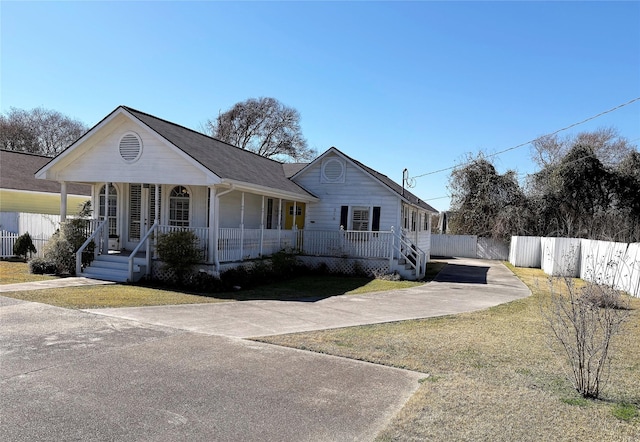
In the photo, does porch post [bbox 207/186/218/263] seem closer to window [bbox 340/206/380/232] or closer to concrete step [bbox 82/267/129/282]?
concrete step [bbox 82/267/129/282]

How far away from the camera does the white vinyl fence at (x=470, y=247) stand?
32.2 metres

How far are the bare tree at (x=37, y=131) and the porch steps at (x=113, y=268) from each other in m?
36.9

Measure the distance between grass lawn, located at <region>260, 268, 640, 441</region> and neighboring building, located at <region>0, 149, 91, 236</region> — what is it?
16.7 meters

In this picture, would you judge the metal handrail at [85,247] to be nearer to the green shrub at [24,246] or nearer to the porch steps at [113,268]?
the porch steps at [113,268]

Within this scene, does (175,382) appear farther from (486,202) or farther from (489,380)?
(486,202)

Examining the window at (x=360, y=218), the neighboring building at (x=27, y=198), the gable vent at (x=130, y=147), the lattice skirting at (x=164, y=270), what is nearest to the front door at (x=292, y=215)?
the window at (x=360, y=218)

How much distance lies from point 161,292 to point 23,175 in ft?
56.6

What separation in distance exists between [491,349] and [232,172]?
32.4 feet

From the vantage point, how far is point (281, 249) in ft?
59.8

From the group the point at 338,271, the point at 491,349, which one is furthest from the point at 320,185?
the point at 491,349

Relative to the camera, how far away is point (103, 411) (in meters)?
4.38

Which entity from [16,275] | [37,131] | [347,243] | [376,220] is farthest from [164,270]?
[37,131]

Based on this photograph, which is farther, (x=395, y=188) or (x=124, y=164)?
(x=395, y=188)

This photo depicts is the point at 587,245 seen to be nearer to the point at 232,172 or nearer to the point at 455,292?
the point at 455,292
